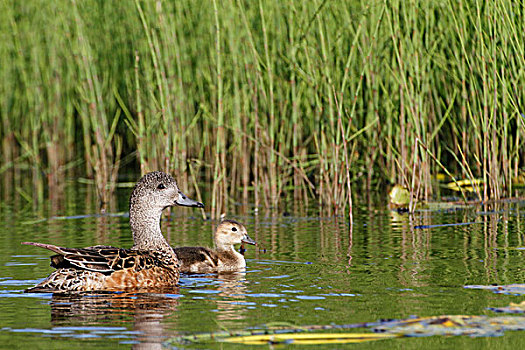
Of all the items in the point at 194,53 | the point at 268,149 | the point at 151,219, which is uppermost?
the point at 194,53

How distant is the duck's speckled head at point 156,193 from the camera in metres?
9.00

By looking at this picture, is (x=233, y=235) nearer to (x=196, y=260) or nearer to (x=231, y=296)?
(x=196, y=260)

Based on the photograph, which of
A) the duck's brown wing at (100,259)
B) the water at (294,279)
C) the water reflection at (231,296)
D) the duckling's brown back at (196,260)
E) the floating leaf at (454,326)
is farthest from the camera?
the duckling's brown back at (196,260)

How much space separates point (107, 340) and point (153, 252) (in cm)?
281

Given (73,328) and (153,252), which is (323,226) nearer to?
(153,252)

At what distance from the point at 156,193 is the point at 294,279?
1908mm

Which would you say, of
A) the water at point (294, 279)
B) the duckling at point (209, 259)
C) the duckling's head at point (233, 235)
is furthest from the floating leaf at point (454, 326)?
the duckling's head at point (233, 235)

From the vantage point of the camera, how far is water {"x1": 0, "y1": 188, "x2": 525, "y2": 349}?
6.09 metres

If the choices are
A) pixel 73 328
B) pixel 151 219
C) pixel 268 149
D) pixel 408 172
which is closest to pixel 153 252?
pixel 151 219

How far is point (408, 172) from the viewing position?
12.6m

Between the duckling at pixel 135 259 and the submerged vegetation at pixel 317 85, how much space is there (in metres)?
2.24

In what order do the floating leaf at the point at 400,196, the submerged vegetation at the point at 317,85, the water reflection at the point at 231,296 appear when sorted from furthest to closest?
1. the floating leaf at the point at 400,196
2. the submerged vegetation at the point at 317,85
3. the water reflection at the point at 231,296

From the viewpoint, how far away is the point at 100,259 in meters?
7.70

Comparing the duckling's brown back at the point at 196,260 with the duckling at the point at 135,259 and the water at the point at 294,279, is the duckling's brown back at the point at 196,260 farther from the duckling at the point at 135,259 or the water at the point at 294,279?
the duckling at the point at 135,259
